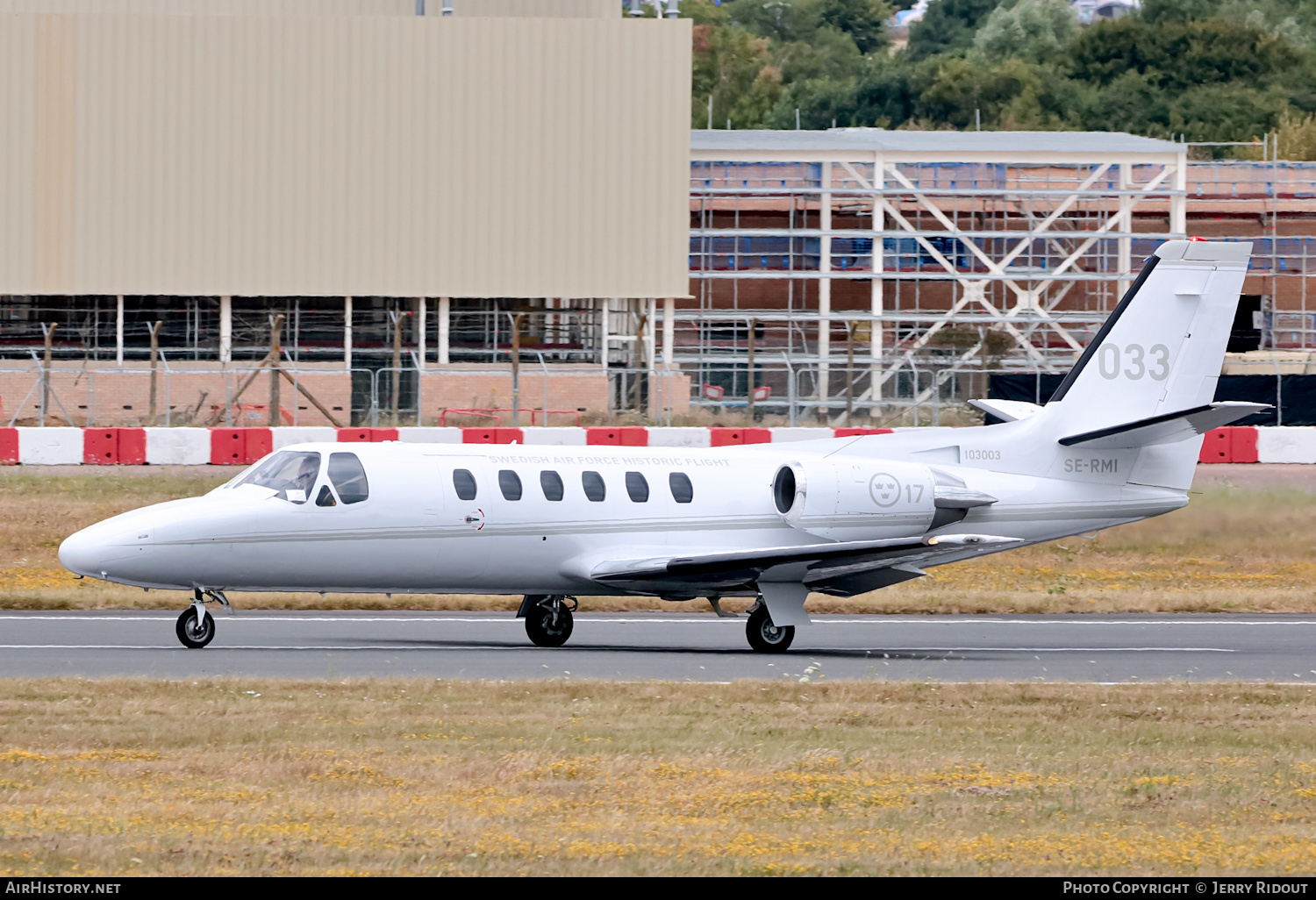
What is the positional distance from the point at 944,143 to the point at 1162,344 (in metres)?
38.4

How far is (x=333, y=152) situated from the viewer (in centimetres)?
5503

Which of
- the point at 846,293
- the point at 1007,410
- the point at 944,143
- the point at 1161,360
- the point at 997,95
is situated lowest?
the point at 1007,410

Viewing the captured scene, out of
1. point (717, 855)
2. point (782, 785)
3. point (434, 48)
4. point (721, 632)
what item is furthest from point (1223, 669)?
point (434, 48)

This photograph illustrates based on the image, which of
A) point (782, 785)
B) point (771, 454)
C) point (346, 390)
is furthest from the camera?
point (346, 390)

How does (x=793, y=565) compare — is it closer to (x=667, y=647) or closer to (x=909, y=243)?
(x=667, y=647)

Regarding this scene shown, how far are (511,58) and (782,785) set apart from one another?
46163mm

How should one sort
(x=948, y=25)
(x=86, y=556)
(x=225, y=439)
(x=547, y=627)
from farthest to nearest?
(x=948, y=25)
(x=225, y=439)
(x=547, y=627)
(x=86, y=556)

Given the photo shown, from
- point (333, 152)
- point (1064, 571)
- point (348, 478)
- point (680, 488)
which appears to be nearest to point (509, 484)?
point (348, 478)

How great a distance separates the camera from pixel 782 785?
38.8 ft

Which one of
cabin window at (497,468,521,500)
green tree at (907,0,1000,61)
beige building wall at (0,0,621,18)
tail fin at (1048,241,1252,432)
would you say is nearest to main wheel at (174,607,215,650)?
cabin window at (497,468,521,500)

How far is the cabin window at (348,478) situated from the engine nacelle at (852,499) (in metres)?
5.04

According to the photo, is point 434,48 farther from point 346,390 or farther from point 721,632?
point 721,632

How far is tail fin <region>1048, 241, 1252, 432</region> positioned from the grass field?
439 centimetres

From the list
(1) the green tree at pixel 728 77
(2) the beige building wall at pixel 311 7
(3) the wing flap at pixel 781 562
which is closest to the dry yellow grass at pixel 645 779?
(3) the wing flap at pixel 781 562
